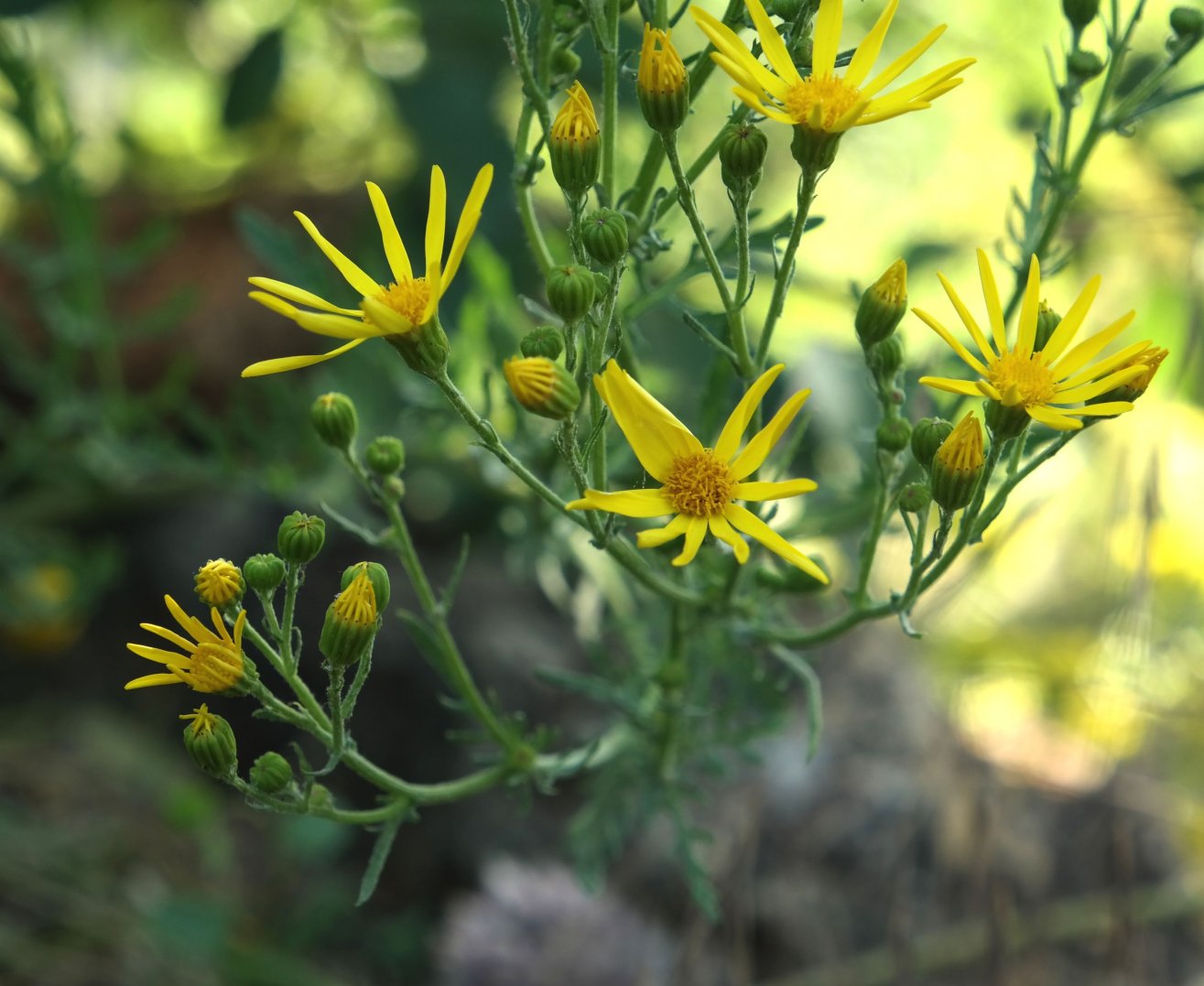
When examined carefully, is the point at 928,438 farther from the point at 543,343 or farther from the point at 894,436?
the point at 543,343

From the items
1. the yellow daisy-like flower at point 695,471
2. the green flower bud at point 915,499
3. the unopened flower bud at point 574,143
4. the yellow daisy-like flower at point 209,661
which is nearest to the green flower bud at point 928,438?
the green flower bud at point 915,499

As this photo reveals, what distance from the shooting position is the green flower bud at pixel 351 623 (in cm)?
92

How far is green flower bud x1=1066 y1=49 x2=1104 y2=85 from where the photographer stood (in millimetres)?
1146

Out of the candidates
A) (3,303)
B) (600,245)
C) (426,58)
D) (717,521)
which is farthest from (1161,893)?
(3,303)

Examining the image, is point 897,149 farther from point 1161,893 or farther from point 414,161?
point 1161,893

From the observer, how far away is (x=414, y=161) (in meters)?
2.16

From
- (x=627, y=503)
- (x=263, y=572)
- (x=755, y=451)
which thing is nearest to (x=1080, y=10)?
(x=755, y=451)

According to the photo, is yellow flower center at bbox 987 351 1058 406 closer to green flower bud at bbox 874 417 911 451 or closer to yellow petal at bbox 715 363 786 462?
green flower bud at bbox 874 417 911 451

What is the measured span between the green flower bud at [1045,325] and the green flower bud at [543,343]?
1.43ft

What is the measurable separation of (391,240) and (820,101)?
1.24ft

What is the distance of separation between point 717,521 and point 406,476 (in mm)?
1492

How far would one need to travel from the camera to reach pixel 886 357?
109 centimetres

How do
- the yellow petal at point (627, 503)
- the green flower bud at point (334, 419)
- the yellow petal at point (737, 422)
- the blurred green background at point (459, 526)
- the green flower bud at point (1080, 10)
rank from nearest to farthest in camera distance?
1. the yellow petal at point (627, 503)
2. the yellow petal at point (737, 422)
3. the green flower bud at point (334, 419)
4. the green flower bud at point (1080, 10)
5. the blurred green background at point (459, 526)

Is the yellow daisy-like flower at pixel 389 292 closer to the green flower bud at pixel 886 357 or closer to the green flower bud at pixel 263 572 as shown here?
the green flower bud at pixel 263 572
